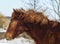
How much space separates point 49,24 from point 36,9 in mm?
161

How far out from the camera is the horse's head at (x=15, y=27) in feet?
3.56

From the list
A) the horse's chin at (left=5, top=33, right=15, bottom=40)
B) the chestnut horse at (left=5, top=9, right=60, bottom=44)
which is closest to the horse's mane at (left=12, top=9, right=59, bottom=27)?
the chestnut horse at (left=5, top=9, right=60, bottom=44)

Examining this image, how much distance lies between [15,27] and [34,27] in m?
0.14

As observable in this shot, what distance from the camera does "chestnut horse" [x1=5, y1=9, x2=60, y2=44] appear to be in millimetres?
1082

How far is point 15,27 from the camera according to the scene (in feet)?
3.61

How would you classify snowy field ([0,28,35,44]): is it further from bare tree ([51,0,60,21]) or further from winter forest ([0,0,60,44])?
bare tree ([51,0,60,21])

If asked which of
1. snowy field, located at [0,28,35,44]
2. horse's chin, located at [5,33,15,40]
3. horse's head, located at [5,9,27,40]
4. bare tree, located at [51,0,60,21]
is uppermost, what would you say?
bare tree, located at [51,0,60,21]

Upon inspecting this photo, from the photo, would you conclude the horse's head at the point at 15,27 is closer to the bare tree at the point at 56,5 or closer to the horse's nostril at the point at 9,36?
the horse's nostril at the point at 9,36

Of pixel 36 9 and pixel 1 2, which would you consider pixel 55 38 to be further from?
pixel 1 2

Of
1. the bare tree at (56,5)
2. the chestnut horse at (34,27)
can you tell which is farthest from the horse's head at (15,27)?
the bare tree at (56,5)

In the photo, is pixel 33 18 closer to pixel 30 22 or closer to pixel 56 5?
pixel 30 22

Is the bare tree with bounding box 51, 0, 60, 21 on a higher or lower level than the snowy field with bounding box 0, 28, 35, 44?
higher

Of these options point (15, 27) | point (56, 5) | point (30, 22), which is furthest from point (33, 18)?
point (56, 5)

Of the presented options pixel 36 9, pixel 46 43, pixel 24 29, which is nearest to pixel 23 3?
pixel 36 9
